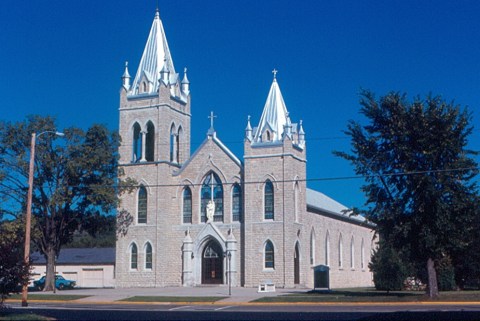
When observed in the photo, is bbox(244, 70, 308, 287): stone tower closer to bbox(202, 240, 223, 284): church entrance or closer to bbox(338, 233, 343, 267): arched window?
bbox(202, 240, 223, 284): church entrance

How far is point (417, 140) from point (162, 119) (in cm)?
2579

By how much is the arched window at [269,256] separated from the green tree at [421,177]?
52.5 ft

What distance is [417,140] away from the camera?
1383 inches

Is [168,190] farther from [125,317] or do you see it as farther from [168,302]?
[125,317]

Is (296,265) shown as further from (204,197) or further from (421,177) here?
(421,177)

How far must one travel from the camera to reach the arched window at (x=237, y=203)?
5362 cm

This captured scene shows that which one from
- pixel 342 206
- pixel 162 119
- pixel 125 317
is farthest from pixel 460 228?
pixel 342 206

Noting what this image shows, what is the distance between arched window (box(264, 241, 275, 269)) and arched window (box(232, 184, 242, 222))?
3.19m

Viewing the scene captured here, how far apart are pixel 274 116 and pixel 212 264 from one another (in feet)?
41.5

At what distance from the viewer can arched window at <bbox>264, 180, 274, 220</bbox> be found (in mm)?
52344

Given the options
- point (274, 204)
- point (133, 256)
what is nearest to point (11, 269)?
point (274, 204)

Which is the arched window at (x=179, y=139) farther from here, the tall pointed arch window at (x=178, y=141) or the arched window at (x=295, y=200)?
the arched window at (x=295, y=200)

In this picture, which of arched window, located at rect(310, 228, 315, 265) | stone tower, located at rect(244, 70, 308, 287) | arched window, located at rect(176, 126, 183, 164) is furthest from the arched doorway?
arched window, located at rect(176, 126, 183, 164)

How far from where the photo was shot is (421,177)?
114 feet
